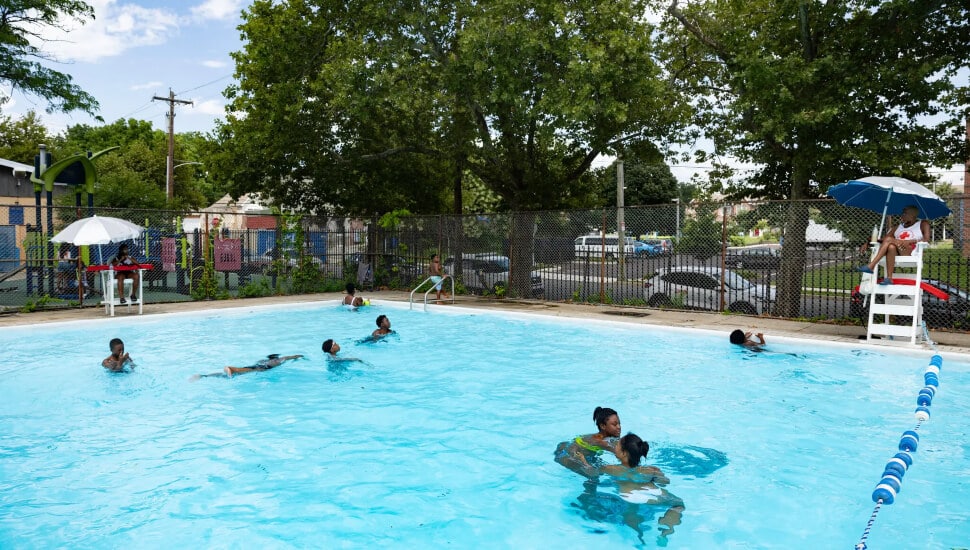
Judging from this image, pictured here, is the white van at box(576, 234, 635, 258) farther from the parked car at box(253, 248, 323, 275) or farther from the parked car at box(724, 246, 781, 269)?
the parked car at box(253, 248, 323, 275)

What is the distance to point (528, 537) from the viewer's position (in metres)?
5.31

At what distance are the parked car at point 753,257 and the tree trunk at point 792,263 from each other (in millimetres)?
180

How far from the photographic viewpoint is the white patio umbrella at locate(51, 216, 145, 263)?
13719mm

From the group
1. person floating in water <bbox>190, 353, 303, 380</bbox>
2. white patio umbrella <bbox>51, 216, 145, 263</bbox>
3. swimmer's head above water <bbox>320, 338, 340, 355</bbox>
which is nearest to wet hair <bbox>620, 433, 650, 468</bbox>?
swimmer's head above water <bbox>320, 338, 340, 355</bbox>

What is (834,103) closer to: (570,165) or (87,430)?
(570,165)

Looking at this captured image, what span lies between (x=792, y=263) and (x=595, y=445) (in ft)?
35.8

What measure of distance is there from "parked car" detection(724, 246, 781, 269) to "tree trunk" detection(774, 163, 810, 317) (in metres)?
0.18

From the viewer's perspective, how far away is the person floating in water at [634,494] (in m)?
5.43

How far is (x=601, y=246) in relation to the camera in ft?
Result: 57.1

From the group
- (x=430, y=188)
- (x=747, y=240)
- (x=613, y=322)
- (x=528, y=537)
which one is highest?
(x=430, y=188)

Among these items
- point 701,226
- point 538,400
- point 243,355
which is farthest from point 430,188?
point 538,400

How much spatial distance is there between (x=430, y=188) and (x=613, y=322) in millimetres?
14232

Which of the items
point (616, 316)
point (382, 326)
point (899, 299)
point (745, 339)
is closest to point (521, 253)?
point (616, 316)

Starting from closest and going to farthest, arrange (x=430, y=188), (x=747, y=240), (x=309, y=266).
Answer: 1. (x=747, y=240)
2. (x=309, y=266)
3. (x=430, y=188)
